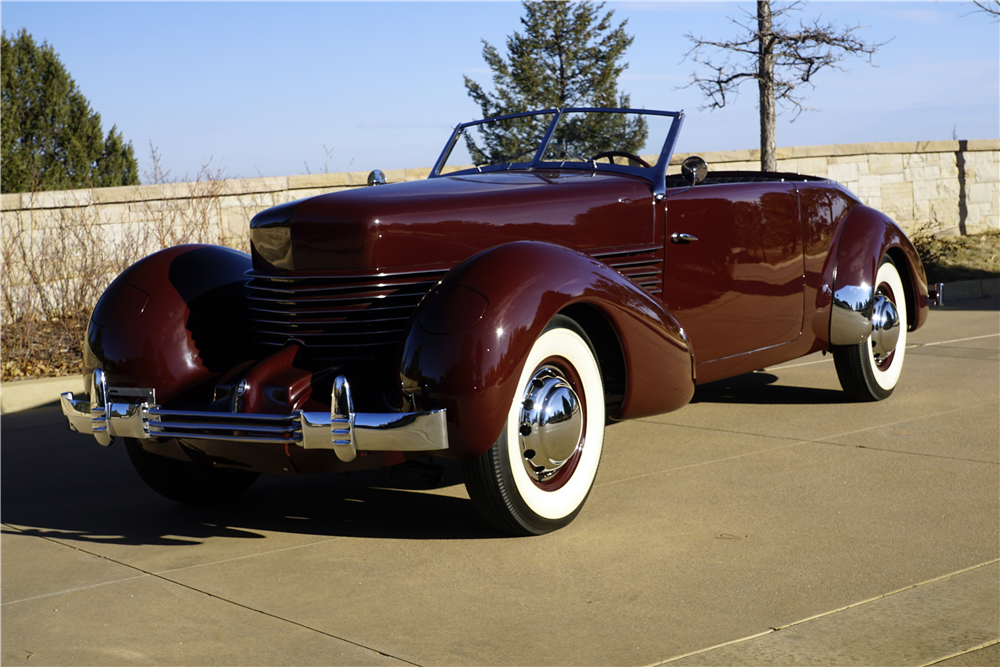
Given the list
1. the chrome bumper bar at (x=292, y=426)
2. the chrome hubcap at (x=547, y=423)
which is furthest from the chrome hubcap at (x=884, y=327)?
the chrome bumper bar at (x=292, y=426)

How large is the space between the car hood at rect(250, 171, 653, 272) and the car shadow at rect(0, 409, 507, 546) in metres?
0.92

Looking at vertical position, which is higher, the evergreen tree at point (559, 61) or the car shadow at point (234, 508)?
the evergreen tree at point (559, 61)

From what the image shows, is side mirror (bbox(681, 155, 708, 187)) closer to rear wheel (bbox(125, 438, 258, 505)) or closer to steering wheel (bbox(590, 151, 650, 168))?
steering wheel (bbox(590, 151, 650, 168))

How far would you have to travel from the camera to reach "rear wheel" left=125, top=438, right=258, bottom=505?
14.6ft

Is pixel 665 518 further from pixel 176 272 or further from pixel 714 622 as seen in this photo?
pixel 176 272

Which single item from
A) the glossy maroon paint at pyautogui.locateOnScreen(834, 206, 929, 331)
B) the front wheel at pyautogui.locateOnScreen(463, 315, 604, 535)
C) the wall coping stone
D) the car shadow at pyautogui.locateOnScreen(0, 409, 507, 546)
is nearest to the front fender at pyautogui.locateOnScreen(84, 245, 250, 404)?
the car shadow at pyautogui.locateOnScreen(0, 409, 507, 546)

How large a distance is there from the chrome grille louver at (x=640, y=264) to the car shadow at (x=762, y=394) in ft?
6.27

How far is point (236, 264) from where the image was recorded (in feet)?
15.5

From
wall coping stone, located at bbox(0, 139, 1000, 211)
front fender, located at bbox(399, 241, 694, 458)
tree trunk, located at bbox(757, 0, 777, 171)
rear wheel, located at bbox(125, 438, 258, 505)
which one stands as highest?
tree trunk, located at bbox(757, 0, 777, 171)

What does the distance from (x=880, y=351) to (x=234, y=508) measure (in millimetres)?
3964

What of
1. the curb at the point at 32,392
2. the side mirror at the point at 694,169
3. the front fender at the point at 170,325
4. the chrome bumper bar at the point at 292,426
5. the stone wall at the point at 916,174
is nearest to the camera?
the chrome bumper bar at the point at 292,426

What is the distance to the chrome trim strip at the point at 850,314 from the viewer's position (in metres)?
5.79

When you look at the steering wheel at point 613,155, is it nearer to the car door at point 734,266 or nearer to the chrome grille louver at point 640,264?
the car door at point 734,266

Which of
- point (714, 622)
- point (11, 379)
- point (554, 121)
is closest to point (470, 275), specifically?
point (714, 622)
